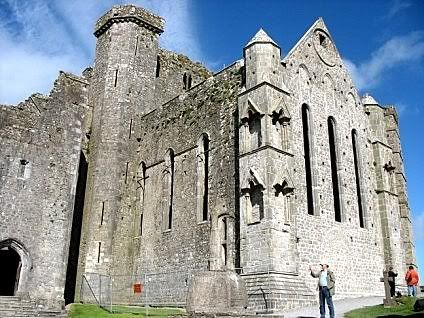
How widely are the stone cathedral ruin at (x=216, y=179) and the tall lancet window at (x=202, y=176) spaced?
7cm

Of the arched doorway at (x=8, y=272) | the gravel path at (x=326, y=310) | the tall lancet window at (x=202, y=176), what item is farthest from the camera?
the arched doorway at (x=8, y=272)

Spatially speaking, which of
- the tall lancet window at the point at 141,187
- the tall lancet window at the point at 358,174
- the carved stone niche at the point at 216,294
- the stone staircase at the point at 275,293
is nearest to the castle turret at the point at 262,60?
the tall lancet window at the point at 358,174

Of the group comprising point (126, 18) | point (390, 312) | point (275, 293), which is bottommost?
point (390, 312)

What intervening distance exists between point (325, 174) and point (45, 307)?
481 inches

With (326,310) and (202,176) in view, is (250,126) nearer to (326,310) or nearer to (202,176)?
(202,176)

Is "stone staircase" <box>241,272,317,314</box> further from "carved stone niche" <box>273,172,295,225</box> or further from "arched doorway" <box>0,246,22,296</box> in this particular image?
"arched doorway" <box>0,246,22,296</box>

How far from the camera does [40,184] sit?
1911cm

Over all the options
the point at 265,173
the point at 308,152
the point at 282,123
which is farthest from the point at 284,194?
the point at 308,152

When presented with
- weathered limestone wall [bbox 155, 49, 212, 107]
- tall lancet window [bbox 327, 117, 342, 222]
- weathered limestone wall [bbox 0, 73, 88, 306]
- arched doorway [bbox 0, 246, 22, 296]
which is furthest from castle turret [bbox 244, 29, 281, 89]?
arched doorway [bbox 0, 246, 22, 296]

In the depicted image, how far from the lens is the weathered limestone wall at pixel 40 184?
1798cm

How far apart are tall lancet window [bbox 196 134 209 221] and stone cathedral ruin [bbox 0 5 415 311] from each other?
0.22 feet

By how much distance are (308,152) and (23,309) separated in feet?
40.8

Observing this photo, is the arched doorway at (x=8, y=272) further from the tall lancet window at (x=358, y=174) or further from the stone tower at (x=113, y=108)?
the tall lancet window at (x=358, y=174)

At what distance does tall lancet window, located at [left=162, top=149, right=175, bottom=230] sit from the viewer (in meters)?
22.0
